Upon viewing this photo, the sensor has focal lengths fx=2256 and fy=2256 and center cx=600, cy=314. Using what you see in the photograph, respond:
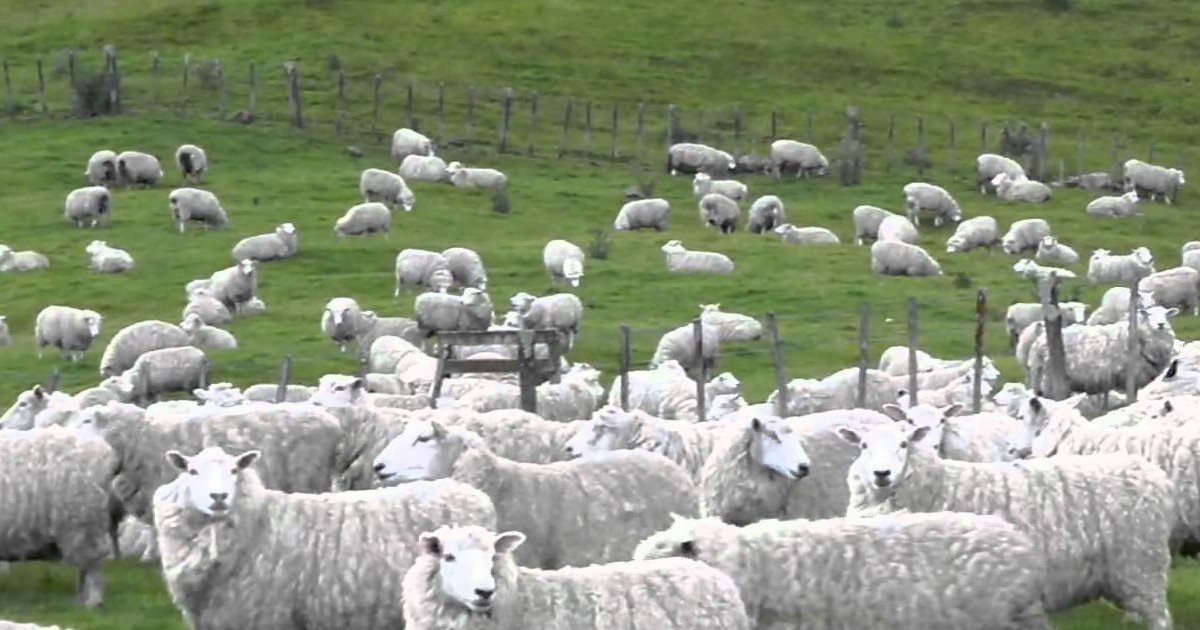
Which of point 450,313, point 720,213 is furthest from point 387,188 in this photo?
point 450,313

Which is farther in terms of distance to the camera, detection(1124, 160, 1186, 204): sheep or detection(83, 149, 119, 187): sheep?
detection(1124, 160, 1186, 204): sheep

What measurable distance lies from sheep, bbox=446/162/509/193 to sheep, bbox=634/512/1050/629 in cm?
3193

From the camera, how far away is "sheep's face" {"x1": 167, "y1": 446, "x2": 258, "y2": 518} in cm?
1349

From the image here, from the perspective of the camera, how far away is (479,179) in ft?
147

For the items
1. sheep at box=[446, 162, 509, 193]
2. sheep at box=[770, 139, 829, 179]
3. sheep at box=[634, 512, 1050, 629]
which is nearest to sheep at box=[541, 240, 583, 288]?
sheep at box=[446, 162, 509, 193]

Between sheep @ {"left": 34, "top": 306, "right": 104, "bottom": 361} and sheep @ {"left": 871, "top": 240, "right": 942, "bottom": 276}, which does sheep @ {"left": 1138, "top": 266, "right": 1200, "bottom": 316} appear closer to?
sheep @ {"left": 871, "top": 240, "right": 942, "bottom": 276}

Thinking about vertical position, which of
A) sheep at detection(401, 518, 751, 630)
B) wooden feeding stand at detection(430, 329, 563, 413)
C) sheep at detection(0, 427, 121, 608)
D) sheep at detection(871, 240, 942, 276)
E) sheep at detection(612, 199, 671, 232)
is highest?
sheep at detection(401, 518, 751, 630)

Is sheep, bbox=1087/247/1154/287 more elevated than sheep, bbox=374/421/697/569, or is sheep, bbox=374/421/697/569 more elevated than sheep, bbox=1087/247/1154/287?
sheep, bbox=374/421/697/569

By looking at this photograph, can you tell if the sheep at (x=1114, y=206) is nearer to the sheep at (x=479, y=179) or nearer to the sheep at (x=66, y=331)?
the sheep at (x=479, y=179)

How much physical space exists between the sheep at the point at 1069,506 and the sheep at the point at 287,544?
2579 mm

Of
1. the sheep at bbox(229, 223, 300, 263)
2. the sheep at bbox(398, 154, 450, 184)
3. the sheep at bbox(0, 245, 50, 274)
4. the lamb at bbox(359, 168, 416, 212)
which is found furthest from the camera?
the sheep at bbox(398, 154, 450, 184)

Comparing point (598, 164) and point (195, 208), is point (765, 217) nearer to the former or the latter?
point (598, 164)

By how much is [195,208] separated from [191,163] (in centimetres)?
500

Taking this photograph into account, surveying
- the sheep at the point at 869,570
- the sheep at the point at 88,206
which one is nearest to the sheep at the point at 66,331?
the sheep at the point at 88,206
